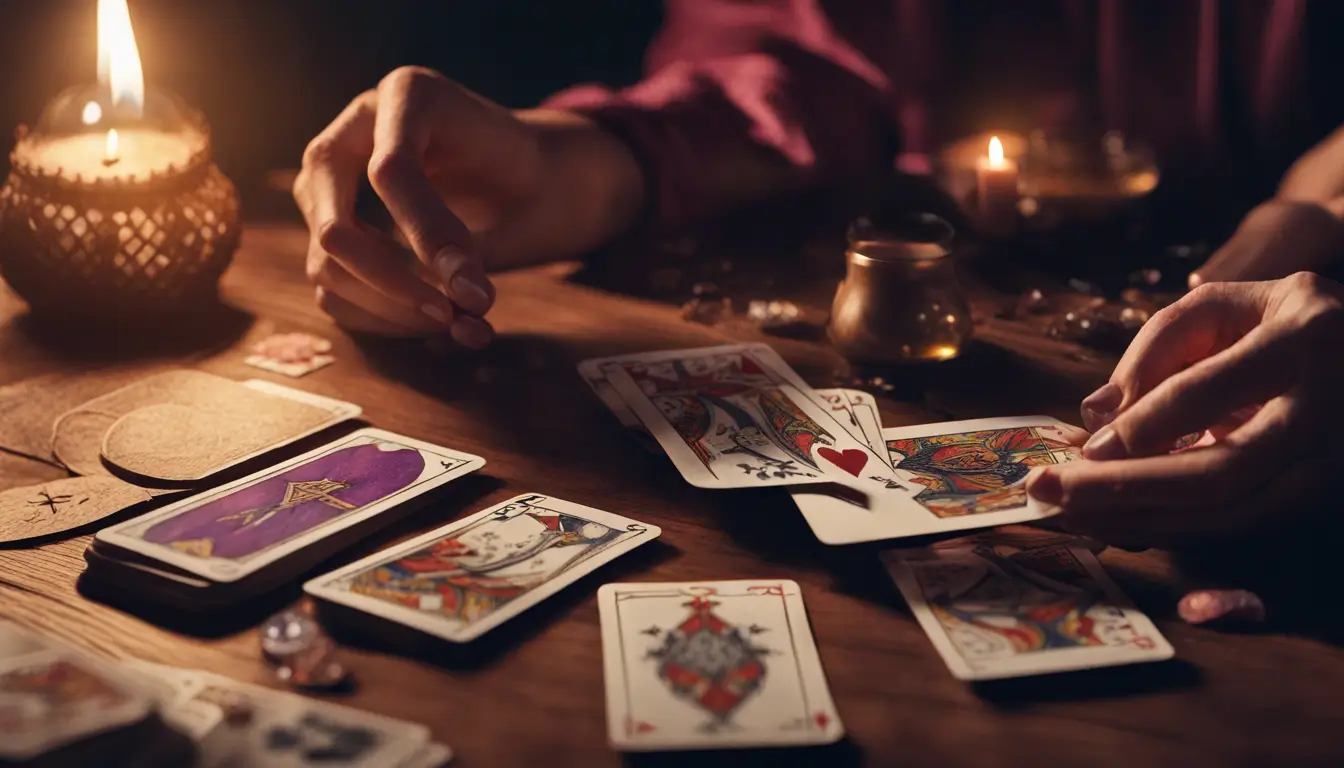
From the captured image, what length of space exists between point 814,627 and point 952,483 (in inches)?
9.1

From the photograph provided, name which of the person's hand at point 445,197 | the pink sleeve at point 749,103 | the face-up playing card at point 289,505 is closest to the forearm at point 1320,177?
the pink sleeve at point 749,103

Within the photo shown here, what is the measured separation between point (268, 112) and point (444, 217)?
142 cm

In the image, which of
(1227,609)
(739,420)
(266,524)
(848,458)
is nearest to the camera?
(1227,609)

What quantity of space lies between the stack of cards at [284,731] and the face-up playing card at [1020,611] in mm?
347

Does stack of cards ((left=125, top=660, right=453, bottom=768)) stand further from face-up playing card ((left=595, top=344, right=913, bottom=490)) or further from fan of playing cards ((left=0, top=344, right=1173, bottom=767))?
face-up playing card ((left=595, top=344, right=913, bottom=490))

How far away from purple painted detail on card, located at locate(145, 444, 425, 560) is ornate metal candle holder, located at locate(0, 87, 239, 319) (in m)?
0.49

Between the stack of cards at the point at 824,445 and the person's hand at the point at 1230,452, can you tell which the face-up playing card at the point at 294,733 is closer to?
the stack of cards at the point at 824,445

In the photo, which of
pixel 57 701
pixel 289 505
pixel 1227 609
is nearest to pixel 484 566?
pixel 289 505

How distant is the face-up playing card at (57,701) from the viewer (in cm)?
60

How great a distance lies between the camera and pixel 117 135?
1319 mm

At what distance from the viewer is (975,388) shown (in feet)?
3.80

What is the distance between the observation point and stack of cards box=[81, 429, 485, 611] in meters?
0.79

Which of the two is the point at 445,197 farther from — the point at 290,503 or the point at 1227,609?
the point at 1227,609

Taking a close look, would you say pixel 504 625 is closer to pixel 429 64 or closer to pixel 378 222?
pixel 378 222
